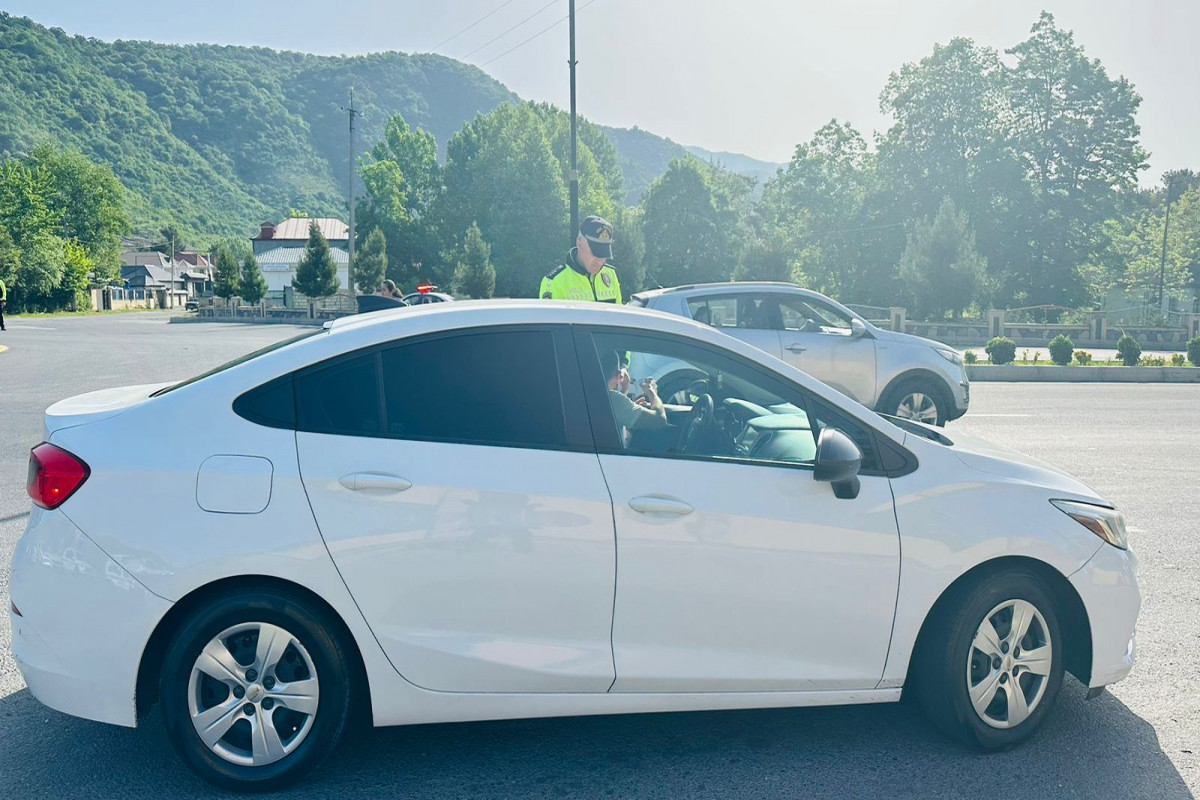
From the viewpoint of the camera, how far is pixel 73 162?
106125 mm

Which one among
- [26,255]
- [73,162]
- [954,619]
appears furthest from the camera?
[73,162]

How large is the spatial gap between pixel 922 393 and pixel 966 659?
8.59m

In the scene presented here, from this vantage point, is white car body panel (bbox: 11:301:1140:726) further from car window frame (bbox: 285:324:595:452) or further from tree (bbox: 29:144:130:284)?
tree (bbox: 29:144:130:284)

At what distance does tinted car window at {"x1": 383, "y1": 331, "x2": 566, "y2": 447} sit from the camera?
351cm

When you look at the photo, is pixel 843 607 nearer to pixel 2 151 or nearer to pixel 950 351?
pixel 950 351

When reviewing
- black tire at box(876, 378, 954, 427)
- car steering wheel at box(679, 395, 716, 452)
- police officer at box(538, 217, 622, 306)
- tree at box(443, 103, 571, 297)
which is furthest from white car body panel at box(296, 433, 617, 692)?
tree at box(443, 103, 571, 297)

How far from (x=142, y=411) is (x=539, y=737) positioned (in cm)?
191

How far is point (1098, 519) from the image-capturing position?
3.89 m

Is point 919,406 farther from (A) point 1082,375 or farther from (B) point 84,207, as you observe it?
(B) point 84,207

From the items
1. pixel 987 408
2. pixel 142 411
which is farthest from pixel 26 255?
pixel 142 411

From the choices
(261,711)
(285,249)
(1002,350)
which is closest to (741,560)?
(261,711)

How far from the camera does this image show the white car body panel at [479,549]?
3.28 m

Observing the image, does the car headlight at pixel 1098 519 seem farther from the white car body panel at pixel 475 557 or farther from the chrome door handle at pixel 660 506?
the white car body panel at pixel 475 557

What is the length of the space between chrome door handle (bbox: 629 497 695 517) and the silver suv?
318 inches
